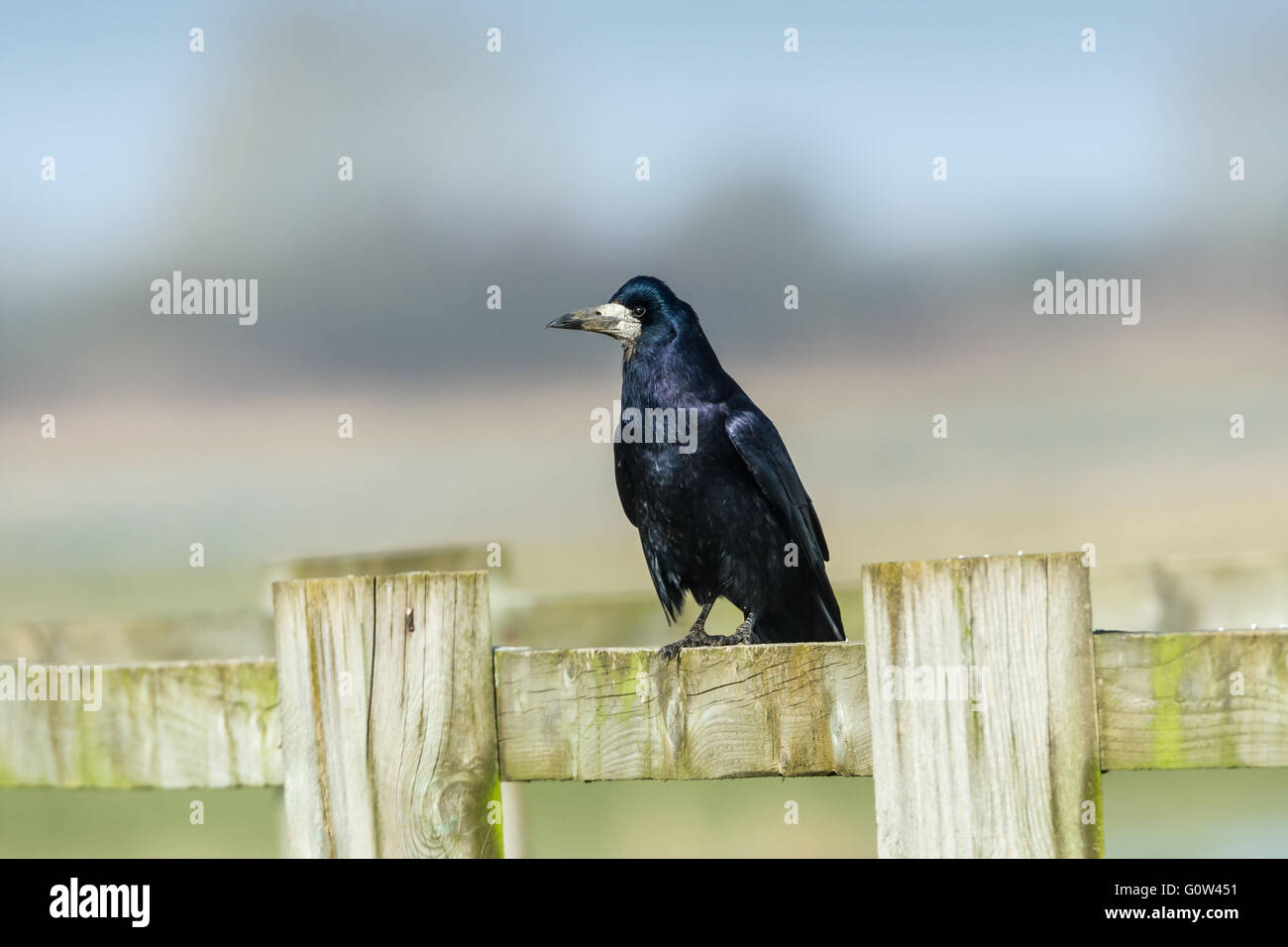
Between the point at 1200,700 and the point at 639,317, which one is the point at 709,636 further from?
the point at 1200,700

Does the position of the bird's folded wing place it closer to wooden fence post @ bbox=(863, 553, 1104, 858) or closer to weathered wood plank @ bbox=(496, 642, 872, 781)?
weathered wood plank @ bbox=(496, 642, 872, 781)

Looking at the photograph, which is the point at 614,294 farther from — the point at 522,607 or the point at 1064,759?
the point at 1064,759

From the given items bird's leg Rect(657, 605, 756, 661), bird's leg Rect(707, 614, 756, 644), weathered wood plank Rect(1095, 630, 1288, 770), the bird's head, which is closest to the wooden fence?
weathered wood plank Rect(1095, 630, 1288, 770)

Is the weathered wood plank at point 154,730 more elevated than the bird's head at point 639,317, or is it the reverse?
the bird's head at point 639,317

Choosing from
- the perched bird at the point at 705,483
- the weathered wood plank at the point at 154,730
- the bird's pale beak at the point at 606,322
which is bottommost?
the weathered wood plank at the point at 154,730

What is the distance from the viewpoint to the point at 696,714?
271 cm

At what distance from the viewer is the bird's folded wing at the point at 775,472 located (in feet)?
17.1

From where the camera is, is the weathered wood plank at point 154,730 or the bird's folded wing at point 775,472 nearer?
the weathered wood plank at point 154,730

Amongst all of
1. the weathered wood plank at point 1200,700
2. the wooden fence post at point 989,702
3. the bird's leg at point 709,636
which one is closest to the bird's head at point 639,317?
the bird's leg at point 709,636

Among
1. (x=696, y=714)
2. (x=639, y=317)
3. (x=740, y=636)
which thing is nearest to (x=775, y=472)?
(x=740, y=636)

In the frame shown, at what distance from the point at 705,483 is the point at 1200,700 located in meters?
3.09

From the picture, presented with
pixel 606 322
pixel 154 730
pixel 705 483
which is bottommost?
pixel 154 730

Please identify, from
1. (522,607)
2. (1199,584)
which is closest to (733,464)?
(522,607)

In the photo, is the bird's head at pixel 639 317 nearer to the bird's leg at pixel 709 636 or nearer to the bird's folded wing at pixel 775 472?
the bird's folded wing at pixel 775 472
